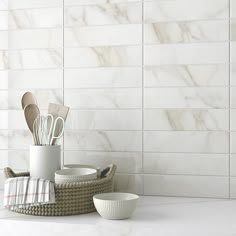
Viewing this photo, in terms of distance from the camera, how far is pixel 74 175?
131cm

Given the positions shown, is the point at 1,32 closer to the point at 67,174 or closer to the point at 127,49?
the point at 127,49

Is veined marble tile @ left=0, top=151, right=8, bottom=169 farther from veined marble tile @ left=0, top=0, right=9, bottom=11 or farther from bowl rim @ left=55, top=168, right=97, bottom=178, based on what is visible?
veined marble tile @ left=0, top=0, right=9, bottom=11

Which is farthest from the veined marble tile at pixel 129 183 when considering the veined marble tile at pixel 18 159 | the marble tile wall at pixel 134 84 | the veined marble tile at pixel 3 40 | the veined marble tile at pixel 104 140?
the veined marble tile at pixel 3 40

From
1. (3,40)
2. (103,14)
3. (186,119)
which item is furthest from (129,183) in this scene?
(3,40)

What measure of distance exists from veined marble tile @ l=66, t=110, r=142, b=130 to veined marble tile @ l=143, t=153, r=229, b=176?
0.13 metres

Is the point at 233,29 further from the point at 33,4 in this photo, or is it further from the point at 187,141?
the point at 33,4

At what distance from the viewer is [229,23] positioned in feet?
4.66

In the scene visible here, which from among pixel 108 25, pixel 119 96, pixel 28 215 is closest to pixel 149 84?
pixel 119 96

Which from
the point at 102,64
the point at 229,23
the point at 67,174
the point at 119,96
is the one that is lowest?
the point at 67,174

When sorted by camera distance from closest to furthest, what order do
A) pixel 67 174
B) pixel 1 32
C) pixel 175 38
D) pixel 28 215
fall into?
pixel 28 215 < pixel 67 174 < pixel 175 38 < pixel 1 32

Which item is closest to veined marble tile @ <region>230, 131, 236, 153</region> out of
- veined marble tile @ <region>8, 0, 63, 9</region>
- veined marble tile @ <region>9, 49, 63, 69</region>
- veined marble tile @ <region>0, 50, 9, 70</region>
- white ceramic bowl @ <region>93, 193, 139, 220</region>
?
white ceramic bowl @ <region>93, 193, 139, 220</region>

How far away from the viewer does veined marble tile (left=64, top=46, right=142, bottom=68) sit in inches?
58.9

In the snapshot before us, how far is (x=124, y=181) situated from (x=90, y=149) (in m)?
0.18

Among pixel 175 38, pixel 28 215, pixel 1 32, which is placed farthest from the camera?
pixel 1 32
